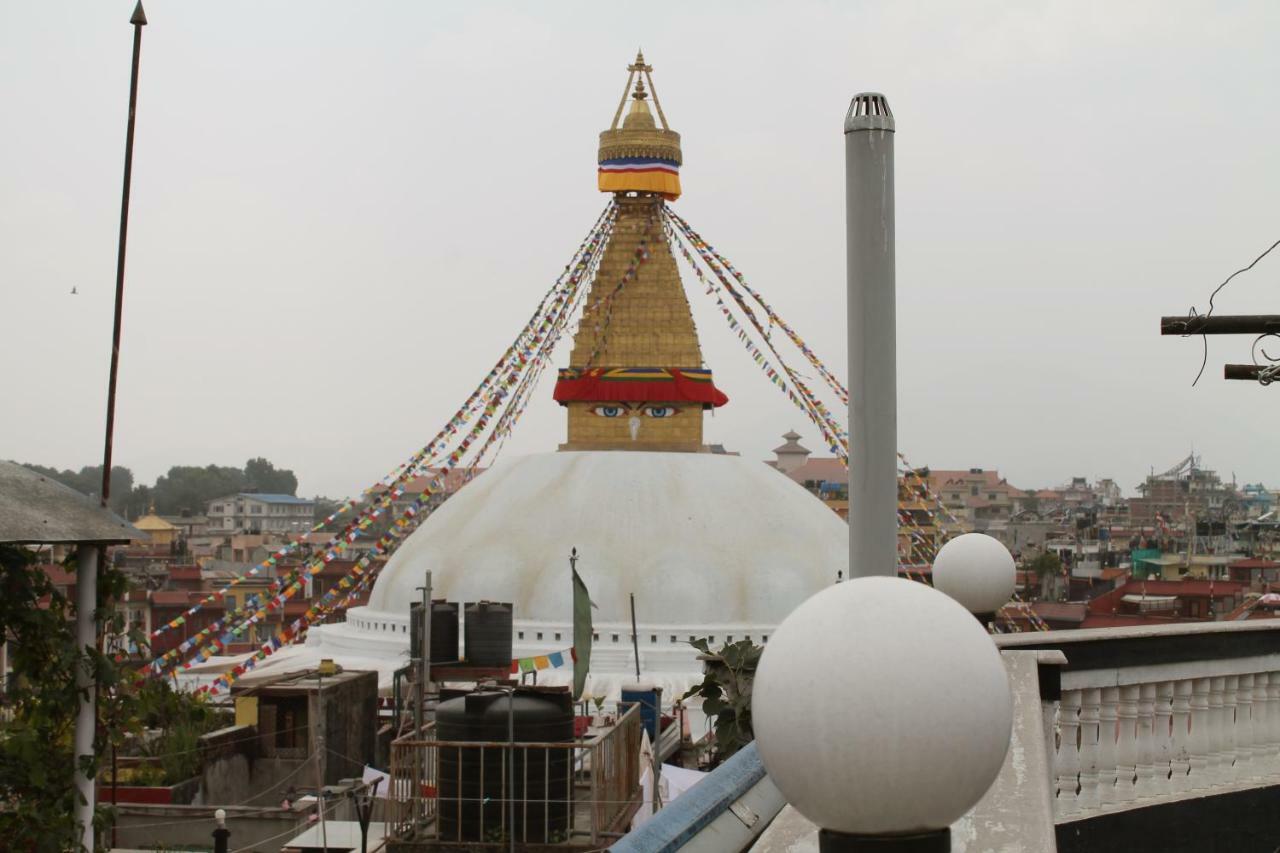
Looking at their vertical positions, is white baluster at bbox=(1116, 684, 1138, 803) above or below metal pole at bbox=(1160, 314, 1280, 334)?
below

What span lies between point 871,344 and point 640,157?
74.4 ft

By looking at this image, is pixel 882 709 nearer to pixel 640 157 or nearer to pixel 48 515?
pixel 48 515

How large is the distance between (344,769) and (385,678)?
6.02 m

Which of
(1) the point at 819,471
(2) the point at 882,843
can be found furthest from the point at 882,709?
(1) the point at 819,471

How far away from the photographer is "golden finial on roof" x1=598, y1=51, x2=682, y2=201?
28.6m

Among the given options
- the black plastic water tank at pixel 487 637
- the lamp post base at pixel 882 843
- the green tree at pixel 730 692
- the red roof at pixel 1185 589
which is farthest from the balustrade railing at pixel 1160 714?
the red roof at pixel 1185 589

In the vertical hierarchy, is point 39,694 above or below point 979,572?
below

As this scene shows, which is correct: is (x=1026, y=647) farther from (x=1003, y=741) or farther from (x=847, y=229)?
(x=1003, y=741)

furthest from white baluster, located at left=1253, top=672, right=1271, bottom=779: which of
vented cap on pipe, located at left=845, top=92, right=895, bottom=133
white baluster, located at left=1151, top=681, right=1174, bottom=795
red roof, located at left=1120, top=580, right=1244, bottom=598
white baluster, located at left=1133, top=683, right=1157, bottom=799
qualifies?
red roof, located at left=1120, top=580, right=1244, bottom=598

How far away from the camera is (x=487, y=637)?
19.1 m

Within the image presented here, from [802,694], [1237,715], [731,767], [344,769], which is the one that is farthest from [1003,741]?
[344,769]

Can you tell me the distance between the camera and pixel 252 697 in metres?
19.1

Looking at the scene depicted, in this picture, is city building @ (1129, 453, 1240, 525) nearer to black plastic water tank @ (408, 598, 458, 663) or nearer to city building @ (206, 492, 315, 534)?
city building @ (206, 492, 315, 534)

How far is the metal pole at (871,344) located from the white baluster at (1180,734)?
1.23 m
